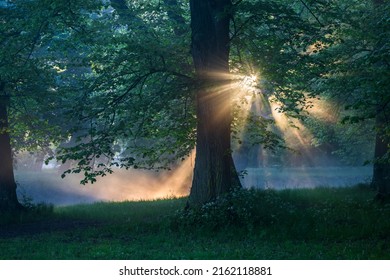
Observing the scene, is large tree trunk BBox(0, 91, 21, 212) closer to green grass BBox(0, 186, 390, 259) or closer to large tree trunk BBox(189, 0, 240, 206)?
green grass BBox(0, 186, 390, 259)

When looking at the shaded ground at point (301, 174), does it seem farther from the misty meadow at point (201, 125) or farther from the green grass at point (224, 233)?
the green grass at point (224, 233)

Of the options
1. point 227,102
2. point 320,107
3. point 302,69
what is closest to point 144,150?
point 227,102

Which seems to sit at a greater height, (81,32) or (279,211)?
(81,32)

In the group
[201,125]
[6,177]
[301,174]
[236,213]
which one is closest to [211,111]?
[201,125]

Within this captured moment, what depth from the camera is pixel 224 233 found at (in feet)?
47.0

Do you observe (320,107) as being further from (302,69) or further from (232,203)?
(232,203)

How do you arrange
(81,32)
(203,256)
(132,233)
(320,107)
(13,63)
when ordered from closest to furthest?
(203,256)
(132,233)
(13,63)
(81,32)
(320,107)

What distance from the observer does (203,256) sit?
35.9ft

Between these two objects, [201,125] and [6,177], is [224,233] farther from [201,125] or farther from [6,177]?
[6,177]

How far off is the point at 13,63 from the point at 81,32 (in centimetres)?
289

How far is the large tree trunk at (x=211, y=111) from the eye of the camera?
16812 mm

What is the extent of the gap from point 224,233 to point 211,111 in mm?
4437

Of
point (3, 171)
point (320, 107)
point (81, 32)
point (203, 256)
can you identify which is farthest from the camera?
point (320, 107)
